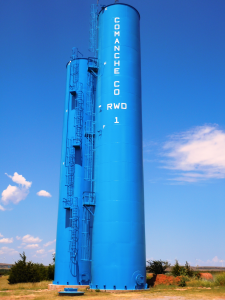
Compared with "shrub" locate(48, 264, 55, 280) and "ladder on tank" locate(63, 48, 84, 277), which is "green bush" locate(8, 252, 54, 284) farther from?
"ladder on tank" locate(63, 48, 84, 277)

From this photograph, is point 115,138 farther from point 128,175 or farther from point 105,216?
point 105,216

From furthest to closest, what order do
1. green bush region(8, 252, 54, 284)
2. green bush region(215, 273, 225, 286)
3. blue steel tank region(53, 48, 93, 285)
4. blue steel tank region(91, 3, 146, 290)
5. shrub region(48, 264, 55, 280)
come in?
A: shrub region(48, 264, 55, 280) → green bush region(8, 252, 54, 284) → blue steel tank region(53, 48, 93, 285) → green bush region(215, 273, 225, 286) → blue steel tank region(91, 3, 146, 290)

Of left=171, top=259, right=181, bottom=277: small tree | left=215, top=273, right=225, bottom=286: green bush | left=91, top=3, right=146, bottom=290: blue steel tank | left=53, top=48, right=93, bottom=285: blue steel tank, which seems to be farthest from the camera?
left=171, top=259, right=181, bottom=277: small tree

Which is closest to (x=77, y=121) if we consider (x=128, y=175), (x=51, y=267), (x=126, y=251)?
(x=128, y=175)

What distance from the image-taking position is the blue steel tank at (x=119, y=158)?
96.8 ft

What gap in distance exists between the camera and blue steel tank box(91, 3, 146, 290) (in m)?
29.5

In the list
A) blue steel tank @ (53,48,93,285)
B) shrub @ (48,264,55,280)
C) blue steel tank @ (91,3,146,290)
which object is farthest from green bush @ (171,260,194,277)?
shrub @ (48,264,55,280)

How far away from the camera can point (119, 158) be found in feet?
105

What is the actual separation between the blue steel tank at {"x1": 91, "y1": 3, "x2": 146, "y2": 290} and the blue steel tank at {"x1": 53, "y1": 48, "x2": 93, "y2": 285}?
326 cm

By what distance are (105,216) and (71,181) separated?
8574 mm

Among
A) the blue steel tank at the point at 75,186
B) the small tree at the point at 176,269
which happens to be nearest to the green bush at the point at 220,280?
the small tree at the point at 176,269

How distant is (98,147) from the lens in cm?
3400

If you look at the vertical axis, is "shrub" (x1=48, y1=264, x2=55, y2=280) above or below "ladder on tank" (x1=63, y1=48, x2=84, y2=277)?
below

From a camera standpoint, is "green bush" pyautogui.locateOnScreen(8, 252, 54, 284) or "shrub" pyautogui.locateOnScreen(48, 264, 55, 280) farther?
"shrub" pyautogui.locateOnScreen(48, 264, 55, 280)
